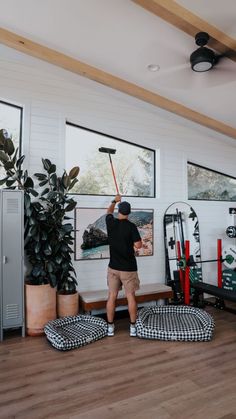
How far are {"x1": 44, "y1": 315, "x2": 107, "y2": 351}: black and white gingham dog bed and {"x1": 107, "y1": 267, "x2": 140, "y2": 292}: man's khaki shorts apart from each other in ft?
1.74

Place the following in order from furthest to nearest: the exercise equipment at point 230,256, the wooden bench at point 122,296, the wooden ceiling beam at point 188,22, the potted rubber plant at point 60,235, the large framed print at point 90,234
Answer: the exercise equipment at point 230,256, the large framed print at point 90,234, the wooden bench at point 122,296, the potted rubber plant at point 60,235, the wooden ceiling beam at point 188,22

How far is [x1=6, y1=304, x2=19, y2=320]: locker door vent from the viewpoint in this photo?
3.58 metres

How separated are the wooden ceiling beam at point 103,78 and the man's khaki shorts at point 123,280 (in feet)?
8.57

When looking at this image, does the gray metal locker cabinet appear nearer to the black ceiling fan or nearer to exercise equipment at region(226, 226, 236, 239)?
the black ceiling fan

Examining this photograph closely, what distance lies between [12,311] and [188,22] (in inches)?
147

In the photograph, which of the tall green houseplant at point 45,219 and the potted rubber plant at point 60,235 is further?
the potted rubber plant at point 60,235

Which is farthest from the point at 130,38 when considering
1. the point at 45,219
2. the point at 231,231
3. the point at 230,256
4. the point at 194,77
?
the point at 230,256

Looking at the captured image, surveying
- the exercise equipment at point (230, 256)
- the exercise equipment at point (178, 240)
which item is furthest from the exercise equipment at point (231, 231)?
the exercise equipment at point (178, 240)

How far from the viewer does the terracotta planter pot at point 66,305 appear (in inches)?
155

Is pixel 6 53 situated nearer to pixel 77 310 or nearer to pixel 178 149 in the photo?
pixel 178 149

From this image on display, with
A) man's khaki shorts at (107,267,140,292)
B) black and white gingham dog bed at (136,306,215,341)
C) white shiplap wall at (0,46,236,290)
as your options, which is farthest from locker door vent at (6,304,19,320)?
black and white gingham dog bed at (136,306,215,341)

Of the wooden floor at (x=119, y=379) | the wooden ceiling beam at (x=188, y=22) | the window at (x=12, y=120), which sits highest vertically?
the wooden ceiling beam at (x=188, y=22)

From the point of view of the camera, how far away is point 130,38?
3.39 metres

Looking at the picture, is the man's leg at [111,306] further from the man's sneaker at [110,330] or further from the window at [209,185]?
the window at [209,185]
